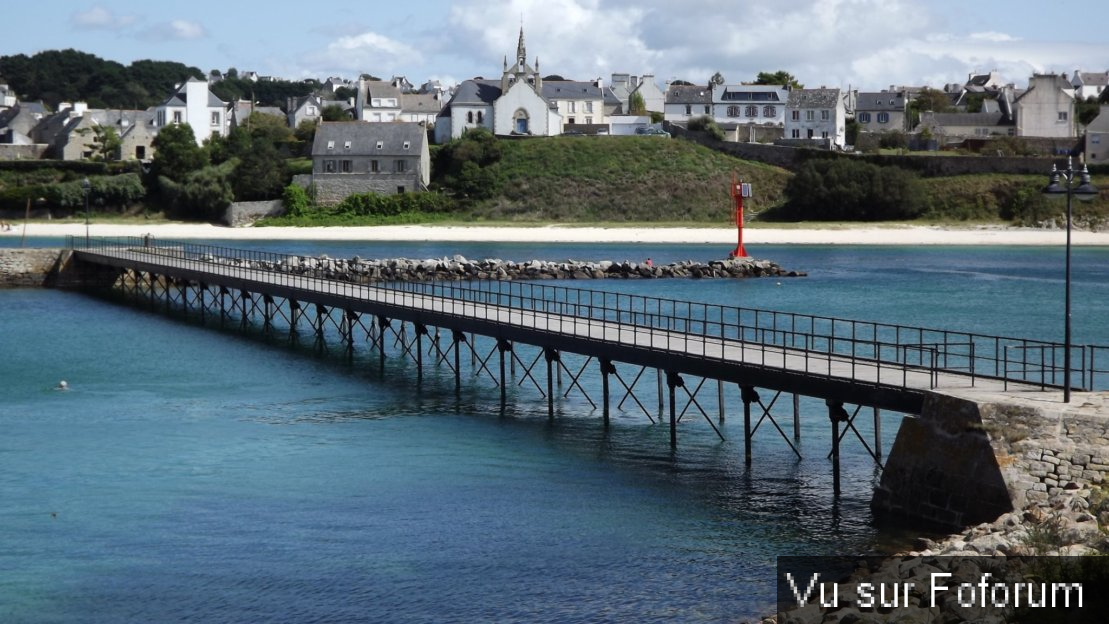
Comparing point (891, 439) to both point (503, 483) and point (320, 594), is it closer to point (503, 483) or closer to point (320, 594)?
point (503, 483)

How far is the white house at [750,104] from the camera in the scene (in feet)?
424

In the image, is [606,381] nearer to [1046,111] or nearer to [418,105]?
[1046,111]

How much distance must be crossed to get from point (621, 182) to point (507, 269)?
41789 millimetres

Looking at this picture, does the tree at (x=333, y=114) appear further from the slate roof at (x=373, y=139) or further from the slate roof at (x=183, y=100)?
the slate roof at (x=373, y=139)

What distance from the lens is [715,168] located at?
11694cm

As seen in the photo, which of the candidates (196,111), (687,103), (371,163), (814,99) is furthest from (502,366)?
(196,111)

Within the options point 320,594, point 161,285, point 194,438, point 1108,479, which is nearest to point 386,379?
point 194,438

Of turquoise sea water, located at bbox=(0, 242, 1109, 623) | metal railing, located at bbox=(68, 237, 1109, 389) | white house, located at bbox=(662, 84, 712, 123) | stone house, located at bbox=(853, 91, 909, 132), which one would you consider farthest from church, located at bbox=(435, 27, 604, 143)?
turquoise sea water, located at bbox=(0, 242, 1109, 623)

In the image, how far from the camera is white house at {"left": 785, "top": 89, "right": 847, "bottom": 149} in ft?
407

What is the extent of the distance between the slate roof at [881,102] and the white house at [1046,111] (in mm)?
13630

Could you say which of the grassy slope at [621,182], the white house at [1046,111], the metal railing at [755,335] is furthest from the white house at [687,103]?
the metal railing at [755,335]

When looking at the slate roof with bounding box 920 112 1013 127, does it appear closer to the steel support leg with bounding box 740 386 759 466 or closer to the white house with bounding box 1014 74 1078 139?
the white house with bounding box 1014 74 1078 139

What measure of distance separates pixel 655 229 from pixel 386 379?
2491 inches

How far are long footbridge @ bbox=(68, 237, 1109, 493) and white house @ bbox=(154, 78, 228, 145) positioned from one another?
193 feet
